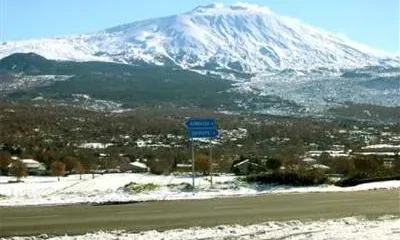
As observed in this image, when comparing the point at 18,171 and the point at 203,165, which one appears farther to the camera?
the point at 18,171

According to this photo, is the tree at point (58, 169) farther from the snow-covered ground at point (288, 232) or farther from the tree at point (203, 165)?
the snow-covered ground at point (288, 232)

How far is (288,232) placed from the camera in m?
14.6

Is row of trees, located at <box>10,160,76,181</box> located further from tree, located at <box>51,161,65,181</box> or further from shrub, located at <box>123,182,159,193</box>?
shrub, located at <box>123,182,159,193</box>

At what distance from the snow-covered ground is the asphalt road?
2.87 feet

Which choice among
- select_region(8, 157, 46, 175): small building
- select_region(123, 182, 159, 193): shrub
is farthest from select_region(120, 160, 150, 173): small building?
select_region(123, 182, 159, 193): shrub

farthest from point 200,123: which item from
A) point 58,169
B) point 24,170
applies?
point 58,169

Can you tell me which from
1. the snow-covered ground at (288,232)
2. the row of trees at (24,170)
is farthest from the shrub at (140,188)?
the row of trees at (24,170)

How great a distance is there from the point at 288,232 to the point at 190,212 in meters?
4.87

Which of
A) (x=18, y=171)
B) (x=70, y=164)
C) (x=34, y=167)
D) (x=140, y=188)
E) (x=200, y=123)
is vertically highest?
(x=200, y=123)

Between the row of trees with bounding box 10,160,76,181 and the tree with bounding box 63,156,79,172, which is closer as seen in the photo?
the row of trees with bounding box 10,160,76,181

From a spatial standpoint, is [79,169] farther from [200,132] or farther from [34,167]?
[200,132]

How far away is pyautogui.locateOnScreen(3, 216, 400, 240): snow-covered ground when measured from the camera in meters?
13.9

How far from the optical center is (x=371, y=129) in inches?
6280

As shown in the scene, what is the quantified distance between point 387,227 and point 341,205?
199 inches
